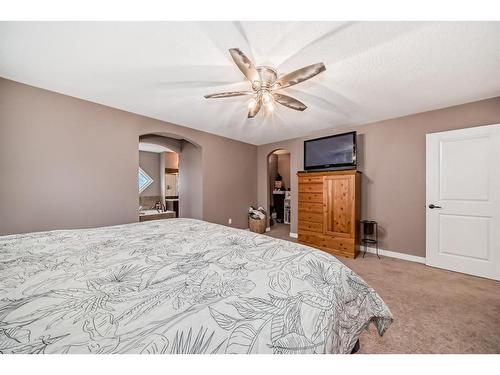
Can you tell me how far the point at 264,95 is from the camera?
2.06m

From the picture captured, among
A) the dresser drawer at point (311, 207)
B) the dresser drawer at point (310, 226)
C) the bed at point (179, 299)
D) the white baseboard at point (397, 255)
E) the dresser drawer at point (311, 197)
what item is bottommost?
the white baseboard at point (397, 255)

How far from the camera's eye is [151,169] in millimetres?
6312

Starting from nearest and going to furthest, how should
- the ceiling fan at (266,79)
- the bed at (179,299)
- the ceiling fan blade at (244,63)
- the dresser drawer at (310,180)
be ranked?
the bed at (179,299) → the ceiling fan blade at (244,63) → the ceiling fan at (266,79) → the dresser drawer at (310,180)

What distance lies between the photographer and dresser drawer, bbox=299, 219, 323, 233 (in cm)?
365

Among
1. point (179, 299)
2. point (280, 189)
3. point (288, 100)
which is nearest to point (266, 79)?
point (288, 100)

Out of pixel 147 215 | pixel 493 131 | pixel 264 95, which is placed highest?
pixel 264 95

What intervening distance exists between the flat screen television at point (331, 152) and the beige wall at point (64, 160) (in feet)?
8.95

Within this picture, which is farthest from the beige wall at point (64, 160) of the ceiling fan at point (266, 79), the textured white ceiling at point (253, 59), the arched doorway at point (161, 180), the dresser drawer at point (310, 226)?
the dresser drawer at point (310, 226)

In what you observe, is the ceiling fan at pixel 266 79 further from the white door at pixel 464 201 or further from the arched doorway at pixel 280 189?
the arched doorway at pixel 280 189

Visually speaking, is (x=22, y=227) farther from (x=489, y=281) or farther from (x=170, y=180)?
(x=489, y=281)

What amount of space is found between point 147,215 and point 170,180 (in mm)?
1907

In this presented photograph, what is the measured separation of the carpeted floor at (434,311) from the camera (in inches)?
56.4

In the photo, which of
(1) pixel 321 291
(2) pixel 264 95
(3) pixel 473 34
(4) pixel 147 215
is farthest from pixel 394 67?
(4) pixel 147 215

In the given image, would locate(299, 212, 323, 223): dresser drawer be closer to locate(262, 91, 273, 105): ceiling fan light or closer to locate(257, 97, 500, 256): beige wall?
locate(257, 97, 500, 256): beige wall
